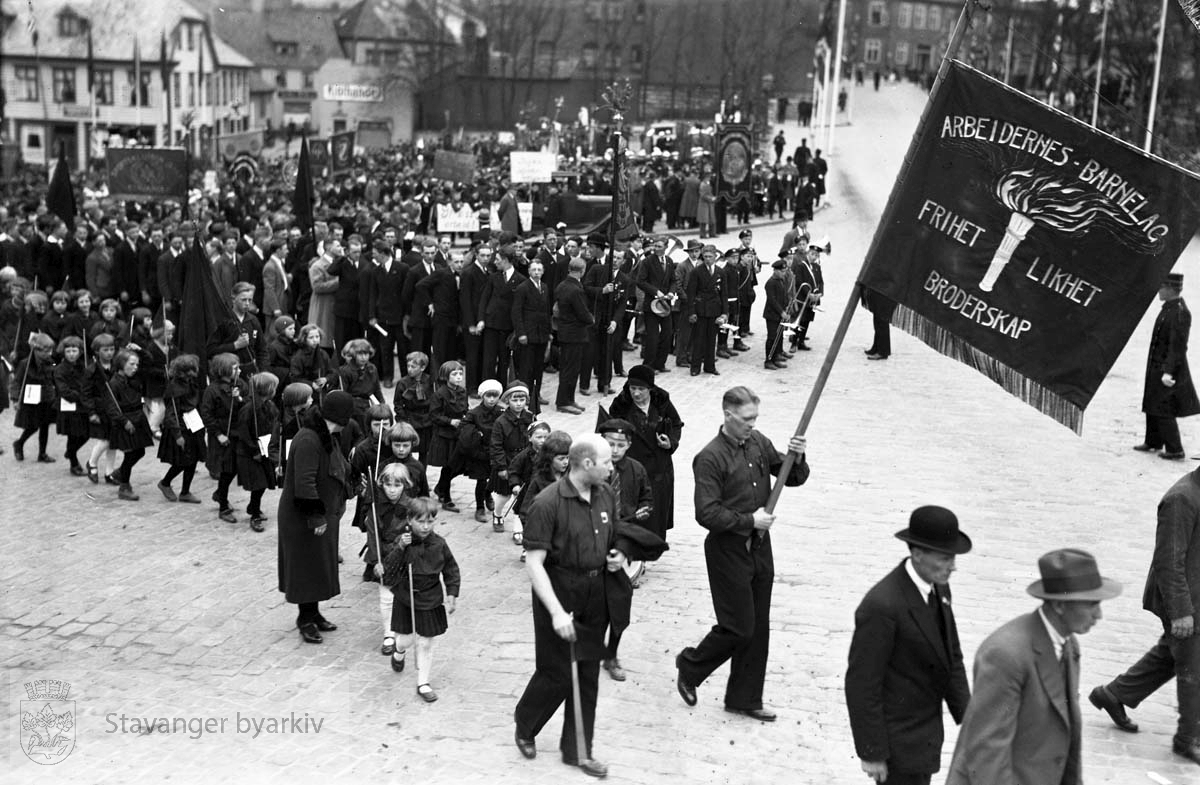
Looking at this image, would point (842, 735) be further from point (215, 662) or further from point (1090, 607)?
point (215, 662)

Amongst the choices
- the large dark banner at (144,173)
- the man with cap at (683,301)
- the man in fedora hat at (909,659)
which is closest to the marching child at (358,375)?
the man with cap at (683,301)

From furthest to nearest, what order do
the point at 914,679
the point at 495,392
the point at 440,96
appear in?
the point at 440,96, the point at 495,392, the point at 914,679

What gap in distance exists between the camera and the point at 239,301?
1517 cm

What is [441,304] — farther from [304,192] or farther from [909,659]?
[909,659]

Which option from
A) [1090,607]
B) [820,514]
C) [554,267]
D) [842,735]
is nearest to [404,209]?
[554,267]

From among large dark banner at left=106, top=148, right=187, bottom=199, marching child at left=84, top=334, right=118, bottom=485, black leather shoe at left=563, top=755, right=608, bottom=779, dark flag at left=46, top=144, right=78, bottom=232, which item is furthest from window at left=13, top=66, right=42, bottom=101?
black leather shoe at left=563, top=755, right=608, bottom=779

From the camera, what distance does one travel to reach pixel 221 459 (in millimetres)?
12344

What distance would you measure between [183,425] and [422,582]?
5115 millimetres

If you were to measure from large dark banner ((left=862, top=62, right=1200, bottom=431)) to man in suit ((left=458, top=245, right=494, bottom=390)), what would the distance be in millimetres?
10207

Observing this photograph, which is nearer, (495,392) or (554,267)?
(495,392)

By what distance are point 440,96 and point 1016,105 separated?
3443 inches

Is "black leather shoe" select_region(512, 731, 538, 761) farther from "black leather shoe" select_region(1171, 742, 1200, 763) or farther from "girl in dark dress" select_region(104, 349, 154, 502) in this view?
"girl in dark dress" select_region(104, 349, 154, 502)

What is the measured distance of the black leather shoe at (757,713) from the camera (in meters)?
8.12

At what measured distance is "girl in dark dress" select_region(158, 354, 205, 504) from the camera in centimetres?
1273
